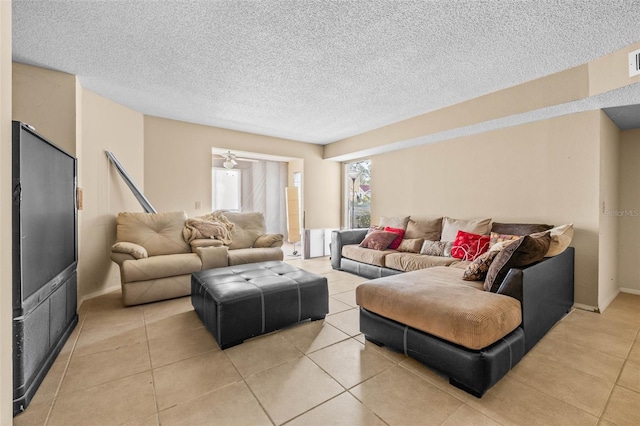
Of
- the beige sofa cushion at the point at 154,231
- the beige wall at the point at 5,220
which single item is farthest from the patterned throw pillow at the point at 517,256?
the beige sofa cushion at the point at 154,231

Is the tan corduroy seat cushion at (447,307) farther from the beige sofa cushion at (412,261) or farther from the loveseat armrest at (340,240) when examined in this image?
the loveseat armrest at (340,240)

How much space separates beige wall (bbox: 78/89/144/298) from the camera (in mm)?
3178

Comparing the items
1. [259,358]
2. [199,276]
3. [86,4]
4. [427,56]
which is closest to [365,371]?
[259,358]

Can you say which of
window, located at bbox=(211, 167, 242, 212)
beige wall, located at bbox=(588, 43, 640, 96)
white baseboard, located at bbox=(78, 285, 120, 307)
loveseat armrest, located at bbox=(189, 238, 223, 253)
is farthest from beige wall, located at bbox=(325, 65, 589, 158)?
white baseboard, located at bbox=(78, 285, 120, 307)

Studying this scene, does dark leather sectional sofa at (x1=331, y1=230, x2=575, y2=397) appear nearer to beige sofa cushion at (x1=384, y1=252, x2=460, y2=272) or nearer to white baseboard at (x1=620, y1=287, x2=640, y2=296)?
beige sofa cushion at (x1=384, y1=252, x2=460, y2=272)

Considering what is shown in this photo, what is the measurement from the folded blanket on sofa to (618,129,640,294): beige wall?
532 cm

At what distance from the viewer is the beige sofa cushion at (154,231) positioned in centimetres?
351

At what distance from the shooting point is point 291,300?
2.39 meters

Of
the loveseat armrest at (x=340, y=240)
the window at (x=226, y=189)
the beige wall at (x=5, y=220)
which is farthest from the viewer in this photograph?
the window at (x=226, y=189)

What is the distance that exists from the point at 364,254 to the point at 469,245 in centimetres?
145

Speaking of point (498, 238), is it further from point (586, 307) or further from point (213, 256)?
point (213, 256)

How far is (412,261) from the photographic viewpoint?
11.5 ft

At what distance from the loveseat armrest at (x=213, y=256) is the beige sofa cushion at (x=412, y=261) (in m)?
2.24

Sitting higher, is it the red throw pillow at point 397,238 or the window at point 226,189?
the window at point 226,189
